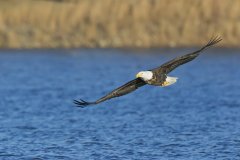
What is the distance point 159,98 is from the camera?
2336 centimetres

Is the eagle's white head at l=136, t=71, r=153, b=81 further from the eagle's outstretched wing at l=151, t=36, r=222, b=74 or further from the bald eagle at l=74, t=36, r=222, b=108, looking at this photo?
the eagle's outstretched wing at l=151, t=36, r=222, b=74

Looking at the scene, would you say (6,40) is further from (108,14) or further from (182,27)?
(182,27)

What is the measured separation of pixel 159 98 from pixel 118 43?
14.4m

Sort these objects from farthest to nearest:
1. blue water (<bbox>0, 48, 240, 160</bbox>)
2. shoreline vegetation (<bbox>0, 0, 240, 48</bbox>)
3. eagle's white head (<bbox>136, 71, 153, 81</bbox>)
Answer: shoreline vegetation (<bbox>0, 0, 240, 48</bbox>)
blue water (<bbox>0, 48, 240, 160</bbox>)
eagle's white head (<bbox>136, 71, 153, 81</bbox>)

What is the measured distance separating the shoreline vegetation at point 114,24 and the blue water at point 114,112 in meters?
2.95

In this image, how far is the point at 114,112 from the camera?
816 inches

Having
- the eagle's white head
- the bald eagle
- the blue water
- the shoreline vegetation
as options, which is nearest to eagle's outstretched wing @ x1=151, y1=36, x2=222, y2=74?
the bald eagle

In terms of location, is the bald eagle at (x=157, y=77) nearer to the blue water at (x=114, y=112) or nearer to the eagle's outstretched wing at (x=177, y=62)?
the eagle's outstretched wing at (x=177, y=62)

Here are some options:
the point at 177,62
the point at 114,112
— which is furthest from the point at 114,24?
the point at 177,62

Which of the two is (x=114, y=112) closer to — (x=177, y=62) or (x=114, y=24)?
(x=177, y=62)

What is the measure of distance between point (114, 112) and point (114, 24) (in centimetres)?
1703

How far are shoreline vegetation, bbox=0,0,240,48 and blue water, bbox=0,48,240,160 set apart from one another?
2.95 metres

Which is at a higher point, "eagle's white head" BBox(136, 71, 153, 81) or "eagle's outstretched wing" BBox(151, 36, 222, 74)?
"eagle's outstretched wing" BBox(151, 36, 222, 74)

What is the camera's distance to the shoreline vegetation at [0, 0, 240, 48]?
3706 centimetres
